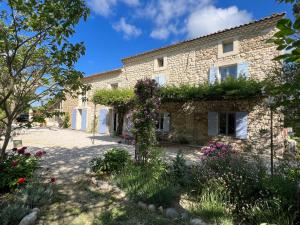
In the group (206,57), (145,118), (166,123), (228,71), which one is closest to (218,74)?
(228,71)

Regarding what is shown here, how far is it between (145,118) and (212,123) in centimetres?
635

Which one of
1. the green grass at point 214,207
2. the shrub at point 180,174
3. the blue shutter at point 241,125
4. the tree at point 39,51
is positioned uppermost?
the tree at point 39,51

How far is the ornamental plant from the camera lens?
5809mm

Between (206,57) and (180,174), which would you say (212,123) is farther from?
(180,174)

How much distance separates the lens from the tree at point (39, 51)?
298 cm

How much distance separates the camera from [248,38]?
10.5 meters

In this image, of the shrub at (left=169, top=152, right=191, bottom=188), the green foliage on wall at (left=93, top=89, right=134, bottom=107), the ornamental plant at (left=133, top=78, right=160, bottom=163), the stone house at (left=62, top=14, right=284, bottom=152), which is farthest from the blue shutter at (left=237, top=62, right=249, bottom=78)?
the shrub at (left=169, top=152, right=191, bottom=188)

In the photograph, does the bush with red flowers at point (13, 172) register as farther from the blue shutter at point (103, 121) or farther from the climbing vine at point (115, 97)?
the blue shutter at point (103, 121)

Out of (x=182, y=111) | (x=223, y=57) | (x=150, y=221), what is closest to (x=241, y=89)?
(x=223, y=57)

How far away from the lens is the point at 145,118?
229 inches

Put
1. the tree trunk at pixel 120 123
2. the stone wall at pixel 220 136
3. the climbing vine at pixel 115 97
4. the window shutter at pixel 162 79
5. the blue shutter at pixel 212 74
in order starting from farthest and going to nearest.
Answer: the tree trunk at pixel 120 123 → the window shutter at pixel 162 79 → the climbing vine at pixel 115 97 → the blue shutter at pixel 212 74 → the stone wall at pixel 220 136

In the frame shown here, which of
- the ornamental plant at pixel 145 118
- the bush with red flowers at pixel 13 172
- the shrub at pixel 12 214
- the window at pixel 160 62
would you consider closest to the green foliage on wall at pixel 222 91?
the window at pixel 160 62

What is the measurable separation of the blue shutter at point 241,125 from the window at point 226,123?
53 cm

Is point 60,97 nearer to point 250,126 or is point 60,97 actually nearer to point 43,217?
point 43,217
